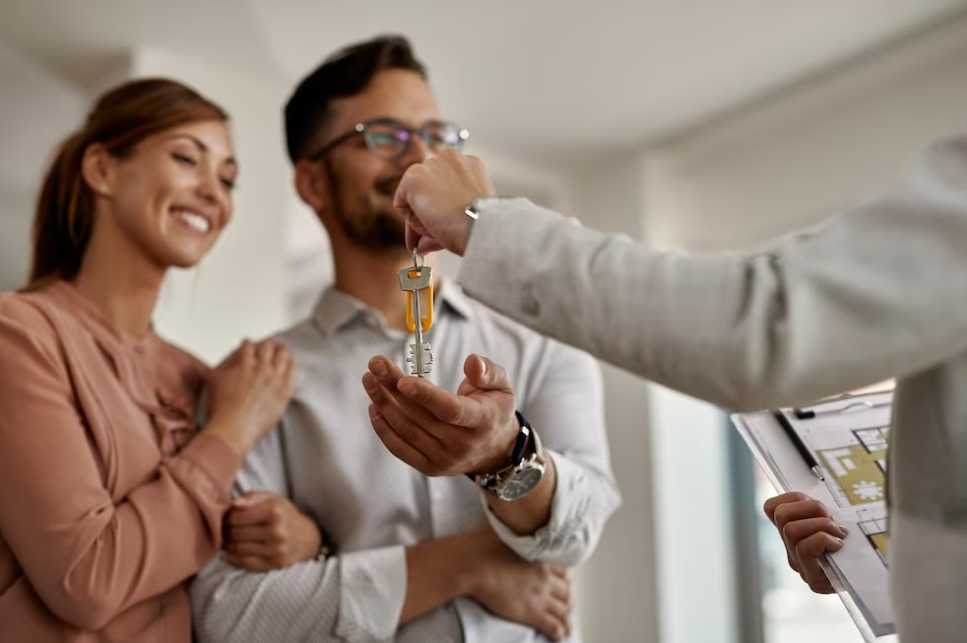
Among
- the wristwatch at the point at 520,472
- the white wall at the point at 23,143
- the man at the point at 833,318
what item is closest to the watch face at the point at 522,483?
the wristwatch at the point at 520,472

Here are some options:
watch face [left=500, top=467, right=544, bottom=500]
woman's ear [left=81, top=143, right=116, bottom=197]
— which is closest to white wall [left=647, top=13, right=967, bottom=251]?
watch face [left=500, top=467, right=544, bottom=500]

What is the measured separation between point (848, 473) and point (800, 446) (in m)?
0.05

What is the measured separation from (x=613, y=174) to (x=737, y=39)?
2.64ft

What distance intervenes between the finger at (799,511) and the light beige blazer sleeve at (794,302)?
0.29m

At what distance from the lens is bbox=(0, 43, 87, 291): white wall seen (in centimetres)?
224

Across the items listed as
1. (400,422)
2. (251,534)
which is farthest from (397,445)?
(251,534)

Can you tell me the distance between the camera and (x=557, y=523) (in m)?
1.02

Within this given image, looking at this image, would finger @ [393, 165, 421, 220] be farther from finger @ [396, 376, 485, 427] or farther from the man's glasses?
the man's glasses

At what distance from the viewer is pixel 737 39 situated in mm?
2102

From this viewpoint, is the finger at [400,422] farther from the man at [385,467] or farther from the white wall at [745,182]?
the white wall at [745,182]

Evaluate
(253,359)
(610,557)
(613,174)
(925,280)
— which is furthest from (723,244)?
(925,280)

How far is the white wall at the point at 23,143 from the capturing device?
2.24 m

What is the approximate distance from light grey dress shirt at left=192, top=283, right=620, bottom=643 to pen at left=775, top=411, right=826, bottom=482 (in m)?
0.26

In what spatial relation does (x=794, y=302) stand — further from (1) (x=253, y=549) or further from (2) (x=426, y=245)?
(1) (x=253, y=549)
